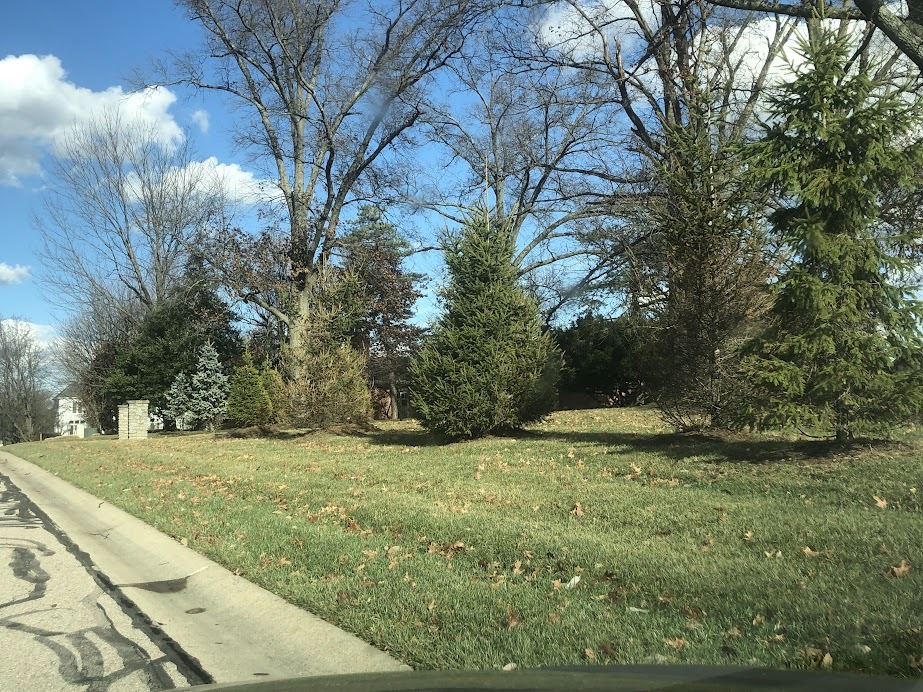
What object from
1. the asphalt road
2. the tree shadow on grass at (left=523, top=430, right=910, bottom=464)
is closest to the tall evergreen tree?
the tree shadow on grass at (left=523, top=430, right=910, bottom=464)

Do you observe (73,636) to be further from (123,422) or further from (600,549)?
(123,422)

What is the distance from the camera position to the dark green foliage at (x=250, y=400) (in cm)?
2687

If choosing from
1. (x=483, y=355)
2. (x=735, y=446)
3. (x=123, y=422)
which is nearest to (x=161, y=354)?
(x=123, y=422)

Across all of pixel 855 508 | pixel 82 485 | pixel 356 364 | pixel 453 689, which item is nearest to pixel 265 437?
pixel 356 364

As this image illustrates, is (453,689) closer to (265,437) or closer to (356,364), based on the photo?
(356,364)

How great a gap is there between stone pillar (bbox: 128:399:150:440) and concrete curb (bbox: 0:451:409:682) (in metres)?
21.2

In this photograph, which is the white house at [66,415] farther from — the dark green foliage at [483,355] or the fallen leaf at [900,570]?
the fallen leaf at [900,570]

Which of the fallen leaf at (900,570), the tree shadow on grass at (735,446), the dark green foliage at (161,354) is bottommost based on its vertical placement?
the fallen leaf at (900,570)

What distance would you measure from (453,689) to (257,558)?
4333 mm

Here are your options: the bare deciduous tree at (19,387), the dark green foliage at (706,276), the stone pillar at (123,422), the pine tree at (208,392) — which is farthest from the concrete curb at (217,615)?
the bare deciduous tree at (19,387)

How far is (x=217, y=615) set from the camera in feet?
18.2

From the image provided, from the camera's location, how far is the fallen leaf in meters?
4.83

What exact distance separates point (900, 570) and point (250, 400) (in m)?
24.8

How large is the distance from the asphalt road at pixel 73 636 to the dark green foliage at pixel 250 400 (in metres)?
19.2
